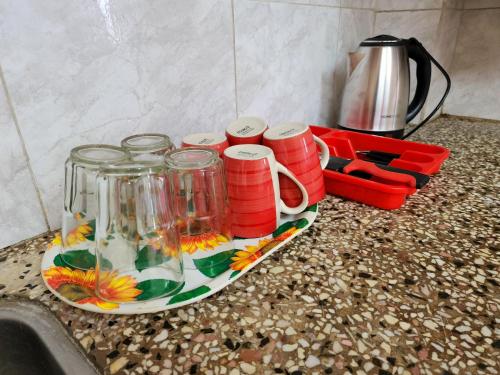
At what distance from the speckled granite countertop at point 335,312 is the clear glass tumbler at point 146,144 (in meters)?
0.20

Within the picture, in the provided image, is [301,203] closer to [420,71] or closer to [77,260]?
[77,260]

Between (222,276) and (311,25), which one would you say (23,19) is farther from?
(311,25)

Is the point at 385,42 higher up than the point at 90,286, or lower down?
higher up

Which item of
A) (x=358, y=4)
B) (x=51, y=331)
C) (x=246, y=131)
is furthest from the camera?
(x=358, y=4)

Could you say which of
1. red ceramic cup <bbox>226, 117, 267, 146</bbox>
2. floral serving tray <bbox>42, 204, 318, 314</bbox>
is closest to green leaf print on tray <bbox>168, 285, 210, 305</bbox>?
floral serving tray <bbox>42, 204, 318, 314</bbox>

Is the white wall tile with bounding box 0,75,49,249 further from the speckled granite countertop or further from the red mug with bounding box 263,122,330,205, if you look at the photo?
the red mug with bounding box 263,122,330,205

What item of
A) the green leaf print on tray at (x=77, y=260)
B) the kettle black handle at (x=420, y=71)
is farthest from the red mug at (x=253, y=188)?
the kettle black handle at (x=420, y=71)

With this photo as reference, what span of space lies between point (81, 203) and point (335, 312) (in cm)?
37

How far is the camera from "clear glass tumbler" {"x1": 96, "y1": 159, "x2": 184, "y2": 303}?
37 centimetres

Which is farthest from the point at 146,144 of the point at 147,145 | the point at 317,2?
the point at 317,2

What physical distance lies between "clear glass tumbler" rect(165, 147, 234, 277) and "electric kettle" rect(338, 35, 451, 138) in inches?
23.0

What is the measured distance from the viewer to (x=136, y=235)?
42 centimetres

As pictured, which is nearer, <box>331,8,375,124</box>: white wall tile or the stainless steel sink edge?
the stainless steel sink edge

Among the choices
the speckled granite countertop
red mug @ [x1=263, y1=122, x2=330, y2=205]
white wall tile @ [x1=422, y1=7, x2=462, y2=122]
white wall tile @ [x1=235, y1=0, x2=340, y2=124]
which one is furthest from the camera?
white wall tile @ [x1=422, y1=7, x2=462, y2=122]
